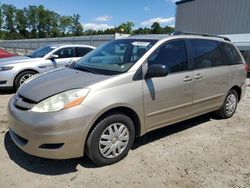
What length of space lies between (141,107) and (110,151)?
72 cm

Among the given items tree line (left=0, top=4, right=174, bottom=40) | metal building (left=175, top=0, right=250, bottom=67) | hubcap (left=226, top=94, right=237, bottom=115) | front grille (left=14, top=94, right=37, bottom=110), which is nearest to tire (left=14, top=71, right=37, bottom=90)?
front grille (left=14, top=94, right=37, bottom=110)

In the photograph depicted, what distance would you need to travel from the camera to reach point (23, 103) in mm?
3227

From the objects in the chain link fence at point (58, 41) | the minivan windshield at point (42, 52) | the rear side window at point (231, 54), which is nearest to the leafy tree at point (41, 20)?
the chain link fence at point (58, 41)

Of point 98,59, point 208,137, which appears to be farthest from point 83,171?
point 208,137

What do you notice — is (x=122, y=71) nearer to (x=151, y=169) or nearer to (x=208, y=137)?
(x=151, y=169)

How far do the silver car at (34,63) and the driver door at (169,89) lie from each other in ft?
15.6

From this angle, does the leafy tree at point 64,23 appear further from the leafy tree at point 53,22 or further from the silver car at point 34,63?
the silver car at point 34,63

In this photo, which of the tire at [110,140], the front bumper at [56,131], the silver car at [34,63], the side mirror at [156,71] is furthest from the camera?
the silver car at [34,63]

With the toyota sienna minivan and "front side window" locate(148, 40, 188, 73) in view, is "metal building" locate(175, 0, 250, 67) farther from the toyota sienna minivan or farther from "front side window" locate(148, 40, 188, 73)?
"front side window" locate(148, 40, 188, 73)

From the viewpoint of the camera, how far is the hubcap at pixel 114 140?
10.8ft

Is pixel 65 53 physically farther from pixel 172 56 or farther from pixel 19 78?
pixel 172 56

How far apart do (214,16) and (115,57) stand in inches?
958

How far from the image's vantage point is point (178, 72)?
4059mm

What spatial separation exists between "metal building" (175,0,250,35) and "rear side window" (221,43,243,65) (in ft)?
60.8
